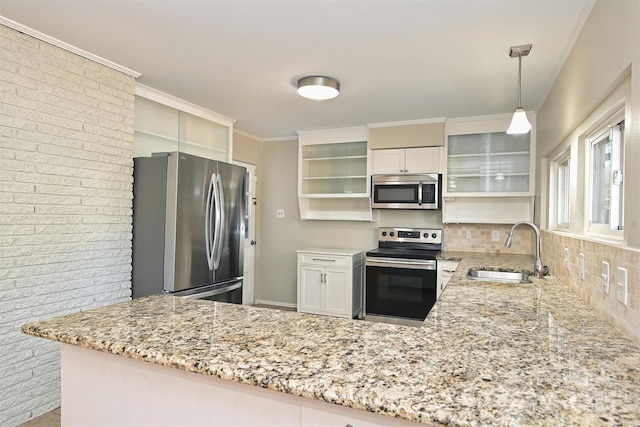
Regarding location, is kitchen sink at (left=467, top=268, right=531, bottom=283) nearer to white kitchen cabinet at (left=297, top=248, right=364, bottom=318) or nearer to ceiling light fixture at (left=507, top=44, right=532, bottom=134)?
ceiling light fixture at (left=507, top=44, right=532, bottom=134)

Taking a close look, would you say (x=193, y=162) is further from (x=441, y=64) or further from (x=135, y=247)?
(x=441, y=64)

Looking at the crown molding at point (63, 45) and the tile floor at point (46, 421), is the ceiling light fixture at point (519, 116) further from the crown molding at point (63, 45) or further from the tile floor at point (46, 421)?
the tile floor at point (46, 421)

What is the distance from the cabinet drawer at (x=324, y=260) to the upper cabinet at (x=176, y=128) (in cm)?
146

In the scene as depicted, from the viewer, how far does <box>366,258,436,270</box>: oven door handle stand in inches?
151

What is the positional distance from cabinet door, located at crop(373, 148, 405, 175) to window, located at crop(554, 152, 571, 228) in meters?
1.57

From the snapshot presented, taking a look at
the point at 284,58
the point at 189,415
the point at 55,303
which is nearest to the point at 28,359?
the point at 55,303

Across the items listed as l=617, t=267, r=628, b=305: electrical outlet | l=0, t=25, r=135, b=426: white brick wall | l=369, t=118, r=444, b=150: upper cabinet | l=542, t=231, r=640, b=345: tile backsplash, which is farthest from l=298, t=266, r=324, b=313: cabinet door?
l=617, t=267, r=628, b=305: electrical outlet

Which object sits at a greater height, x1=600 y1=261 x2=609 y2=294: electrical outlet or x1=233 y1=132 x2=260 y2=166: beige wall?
x1=233 y1=132 x2=260 y2=166: beige wall

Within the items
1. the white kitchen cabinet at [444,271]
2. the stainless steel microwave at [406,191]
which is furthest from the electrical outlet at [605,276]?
the stainless steel microwave at [406,191]

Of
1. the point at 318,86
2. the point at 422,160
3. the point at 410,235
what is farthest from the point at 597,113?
the point at 410,235

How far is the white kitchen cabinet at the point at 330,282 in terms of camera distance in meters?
4.29

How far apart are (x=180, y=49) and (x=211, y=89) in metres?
0.74

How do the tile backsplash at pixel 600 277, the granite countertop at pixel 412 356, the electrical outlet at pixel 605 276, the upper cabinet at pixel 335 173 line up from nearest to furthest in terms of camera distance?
the granite countertop at pixel 412 356 → the tile backsplash at pixel 600 277 → the electrical outlet at pixel 605 276 → the upper cabinet at pixel 335 173

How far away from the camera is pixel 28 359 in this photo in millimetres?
2250
